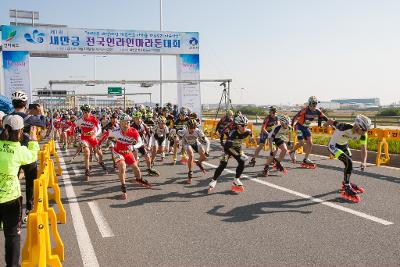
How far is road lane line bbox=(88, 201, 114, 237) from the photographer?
5675mm

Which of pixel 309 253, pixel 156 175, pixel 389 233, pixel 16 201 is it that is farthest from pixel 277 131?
pixel 16 201

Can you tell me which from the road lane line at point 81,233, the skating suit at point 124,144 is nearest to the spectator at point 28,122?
the road lane line at point 81,233

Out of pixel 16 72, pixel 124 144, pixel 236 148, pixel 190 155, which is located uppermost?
pixel 16 72

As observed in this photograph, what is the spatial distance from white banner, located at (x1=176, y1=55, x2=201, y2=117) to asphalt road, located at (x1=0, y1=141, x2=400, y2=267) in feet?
44.5

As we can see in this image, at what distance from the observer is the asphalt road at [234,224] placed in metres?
4.70

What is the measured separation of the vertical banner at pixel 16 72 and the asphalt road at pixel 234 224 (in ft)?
41.0

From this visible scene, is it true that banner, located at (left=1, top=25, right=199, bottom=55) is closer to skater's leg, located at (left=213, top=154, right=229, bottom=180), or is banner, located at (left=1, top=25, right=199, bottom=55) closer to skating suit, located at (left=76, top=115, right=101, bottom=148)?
skating suit, located at (left=76, top=115, right=101, bottom=148)

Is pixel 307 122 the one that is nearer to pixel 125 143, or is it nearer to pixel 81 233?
pixel 125 143

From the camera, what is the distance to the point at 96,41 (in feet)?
70.5

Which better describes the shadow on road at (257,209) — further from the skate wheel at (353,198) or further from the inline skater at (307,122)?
the inline skater at (307,122)

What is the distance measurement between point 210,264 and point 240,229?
1432mm

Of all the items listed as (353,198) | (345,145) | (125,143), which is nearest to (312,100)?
(345,145)

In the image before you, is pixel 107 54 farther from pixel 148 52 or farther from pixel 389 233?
pixel 389 233

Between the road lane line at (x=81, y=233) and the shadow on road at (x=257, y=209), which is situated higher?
the shadow on road at (x=257, y=209)
